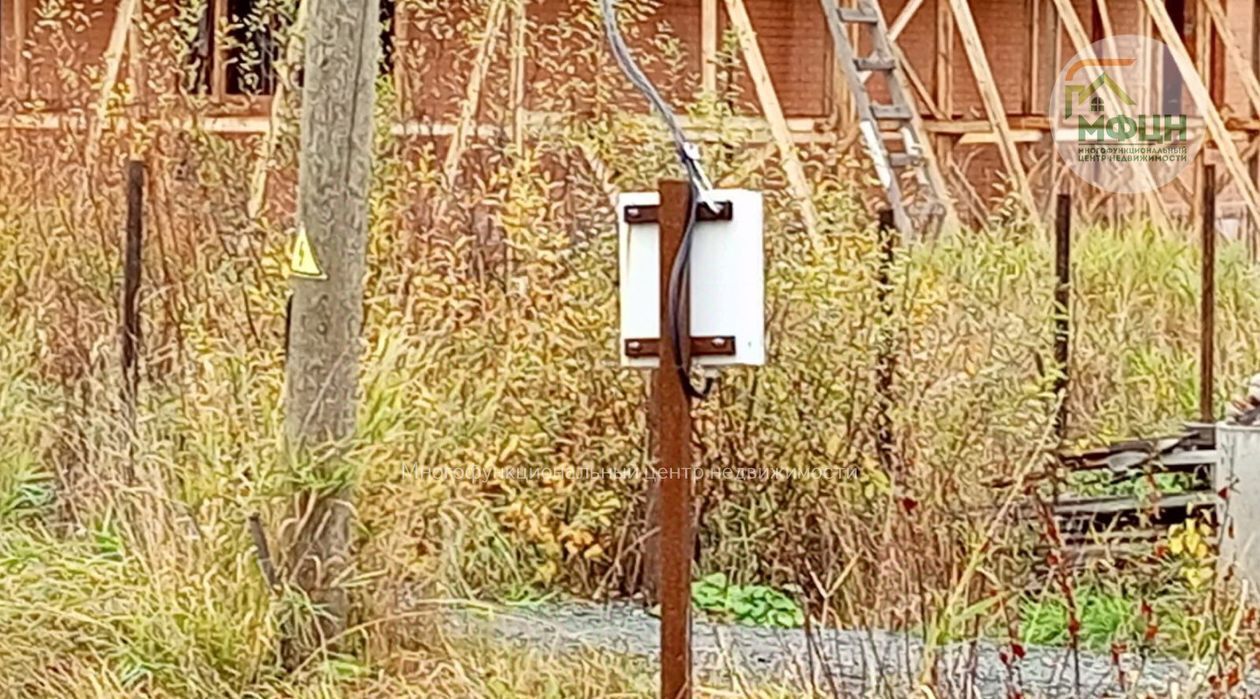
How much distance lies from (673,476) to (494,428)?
258 centimetres

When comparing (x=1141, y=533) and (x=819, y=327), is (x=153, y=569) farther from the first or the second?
(x=1141, y=533)

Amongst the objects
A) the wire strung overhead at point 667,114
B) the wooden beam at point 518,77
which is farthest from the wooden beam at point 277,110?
the wire strung overhead at point 667,114

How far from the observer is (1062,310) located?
810cm

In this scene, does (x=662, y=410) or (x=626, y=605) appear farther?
(x=626, y=605)

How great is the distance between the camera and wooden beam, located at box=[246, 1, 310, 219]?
7.42 metres

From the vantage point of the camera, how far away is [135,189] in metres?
7.79

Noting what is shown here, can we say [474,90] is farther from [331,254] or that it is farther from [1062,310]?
[331,254]

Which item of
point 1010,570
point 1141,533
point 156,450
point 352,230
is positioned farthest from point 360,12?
point 1141,533

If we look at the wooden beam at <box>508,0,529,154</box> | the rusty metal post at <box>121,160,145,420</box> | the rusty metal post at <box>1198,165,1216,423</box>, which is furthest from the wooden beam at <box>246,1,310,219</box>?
the rusty metal post at <box>1198,165,1216,423</box>

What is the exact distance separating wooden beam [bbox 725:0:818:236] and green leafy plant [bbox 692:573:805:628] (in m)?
1.34

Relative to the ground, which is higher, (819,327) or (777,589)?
(819,327)

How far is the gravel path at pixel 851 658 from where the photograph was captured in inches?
214

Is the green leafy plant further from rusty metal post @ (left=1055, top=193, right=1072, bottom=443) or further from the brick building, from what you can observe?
the brick building

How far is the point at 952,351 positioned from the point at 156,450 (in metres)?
2.75
